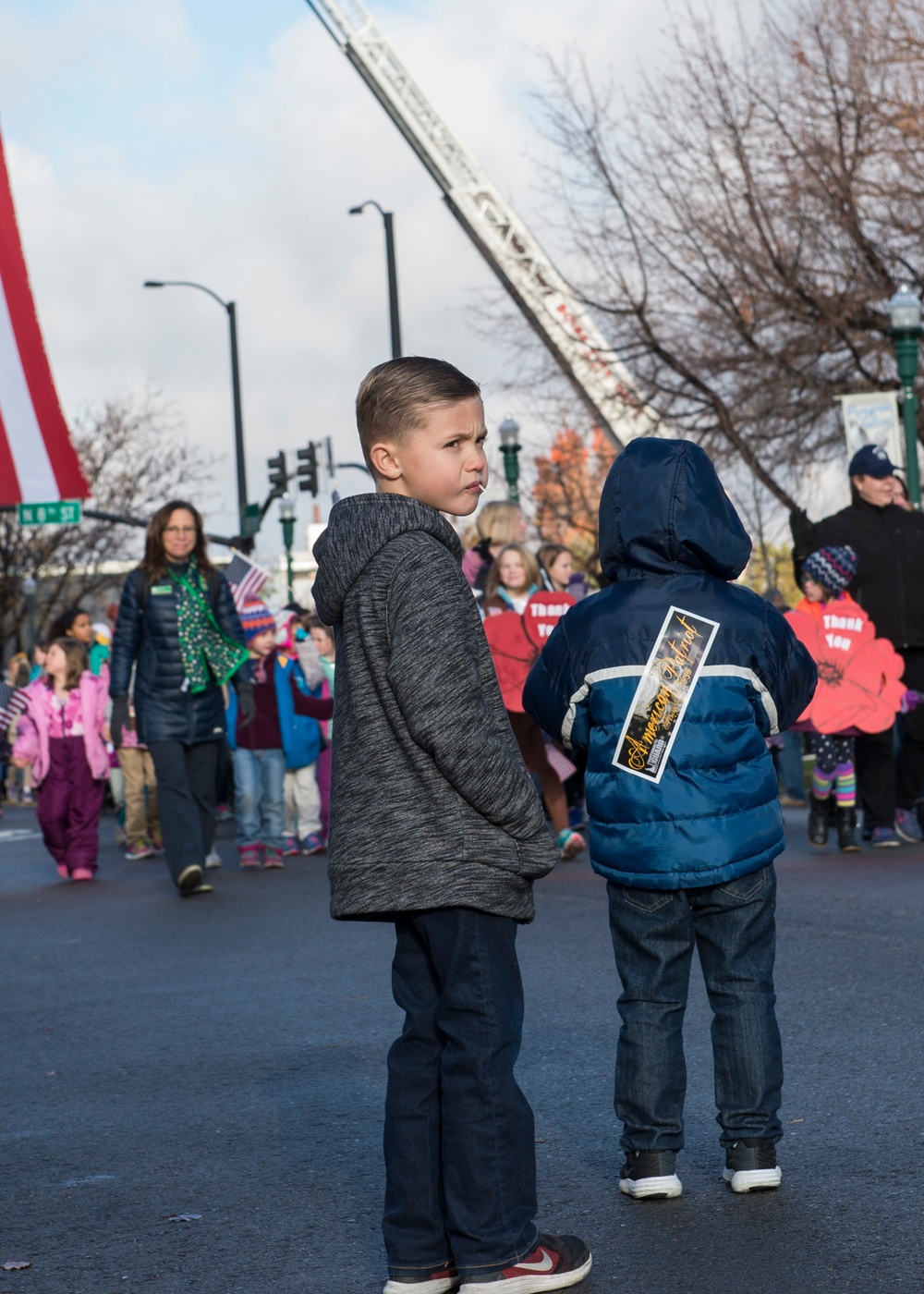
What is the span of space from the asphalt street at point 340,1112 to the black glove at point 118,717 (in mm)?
1799

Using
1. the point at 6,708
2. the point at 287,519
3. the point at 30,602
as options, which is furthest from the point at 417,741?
the point at 30,602

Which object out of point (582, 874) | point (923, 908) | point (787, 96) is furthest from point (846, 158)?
point (923, 908)

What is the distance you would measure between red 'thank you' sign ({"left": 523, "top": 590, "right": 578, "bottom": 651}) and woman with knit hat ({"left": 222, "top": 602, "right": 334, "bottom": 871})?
177 centimetres

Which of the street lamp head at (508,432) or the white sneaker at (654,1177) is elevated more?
the street lamp head at (508,432)

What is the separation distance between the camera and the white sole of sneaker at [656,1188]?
4.08 meters

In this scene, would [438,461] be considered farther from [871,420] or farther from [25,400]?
[871,420]

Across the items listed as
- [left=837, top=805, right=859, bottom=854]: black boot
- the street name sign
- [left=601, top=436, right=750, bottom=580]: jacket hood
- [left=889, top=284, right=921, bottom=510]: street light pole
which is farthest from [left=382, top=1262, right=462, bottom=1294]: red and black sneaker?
the street name sign

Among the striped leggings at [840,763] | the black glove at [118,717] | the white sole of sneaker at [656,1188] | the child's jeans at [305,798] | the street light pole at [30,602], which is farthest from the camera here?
the street light pole at [30,602]

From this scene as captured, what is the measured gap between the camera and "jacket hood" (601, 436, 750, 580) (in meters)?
4.20

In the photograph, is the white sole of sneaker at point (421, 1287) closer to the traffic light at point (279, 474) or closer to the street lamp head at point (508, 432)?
the street lamp head at point (508, 432)

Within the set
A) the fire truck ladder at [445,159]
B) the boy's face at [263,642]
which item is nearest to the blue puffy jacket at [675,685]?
the boy's face at [263,642]

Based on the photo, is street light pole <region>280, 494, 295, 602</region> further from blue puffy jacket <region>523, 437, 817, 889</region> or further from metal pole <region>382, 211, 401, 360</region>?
blue puffy jacket <region>523, 437, 817, 889</region>

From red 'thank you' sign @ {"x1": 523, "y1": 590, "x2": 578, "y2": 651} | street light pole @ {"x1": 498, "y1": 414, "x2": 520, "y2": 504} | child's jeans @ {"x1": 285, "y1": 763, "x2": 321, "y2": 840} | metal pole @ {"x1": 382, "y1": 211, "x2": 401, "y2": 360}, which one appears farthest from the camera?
metal pole @ {"x1": 382, "y1": 211, "x2": 401, "y2": 360}

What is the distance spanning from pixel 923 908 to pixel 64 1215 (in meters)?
4.93
